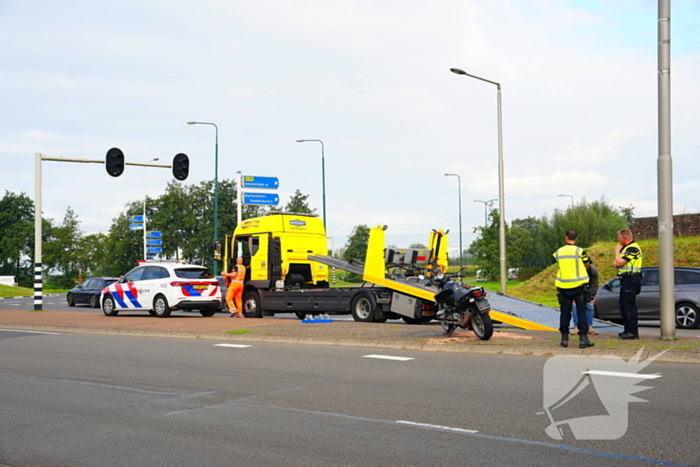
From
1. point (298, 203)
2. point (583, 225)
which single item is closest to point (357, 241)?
point (298, 203)

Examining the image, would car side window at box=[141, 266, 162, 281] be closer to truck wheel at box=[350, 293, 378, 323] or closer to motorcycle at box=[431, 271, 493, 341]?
truck wheel at box=[350, 293, 378, 323]

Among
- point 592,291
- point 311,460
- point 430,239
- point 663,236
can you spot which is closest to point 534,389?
point 311,460

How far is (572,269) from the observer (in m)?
10.8

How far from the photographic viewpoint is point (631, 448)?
5.33 m

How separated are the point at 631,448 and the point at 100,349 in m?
10.2

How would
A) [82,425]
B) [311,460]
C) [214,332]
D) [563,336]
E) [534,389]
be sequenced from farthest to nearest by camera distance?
[214,332], [563,336], [534,389], [82,425], [311,460]

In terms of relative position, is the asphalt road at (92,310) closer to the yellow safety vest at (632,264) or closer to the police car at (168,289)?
the police car at (168,289)

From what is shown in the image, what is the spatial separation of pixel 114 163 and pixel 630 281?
16.8m

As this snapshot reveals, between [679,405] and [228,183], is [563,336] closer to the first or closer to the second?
[679,405]

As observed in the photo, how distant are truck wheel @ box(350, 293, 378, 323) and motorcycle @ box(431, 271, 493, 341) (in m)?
4.60

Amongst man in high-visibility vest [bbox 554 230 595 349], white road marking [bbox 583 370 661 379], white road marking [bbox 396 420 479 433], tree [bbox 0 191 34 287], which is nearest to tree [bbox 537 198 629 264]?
man in high-visibility vest [bbox 554 230 595 349]

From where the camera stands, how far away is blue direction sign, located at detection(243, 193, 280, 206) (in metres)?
37.6

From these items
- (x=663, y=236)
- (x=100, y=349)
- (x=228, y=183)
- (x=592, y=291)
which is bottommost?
(x=100, y=349)

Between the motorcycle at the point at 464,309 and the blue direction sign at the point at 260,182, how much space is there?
1001 inches
